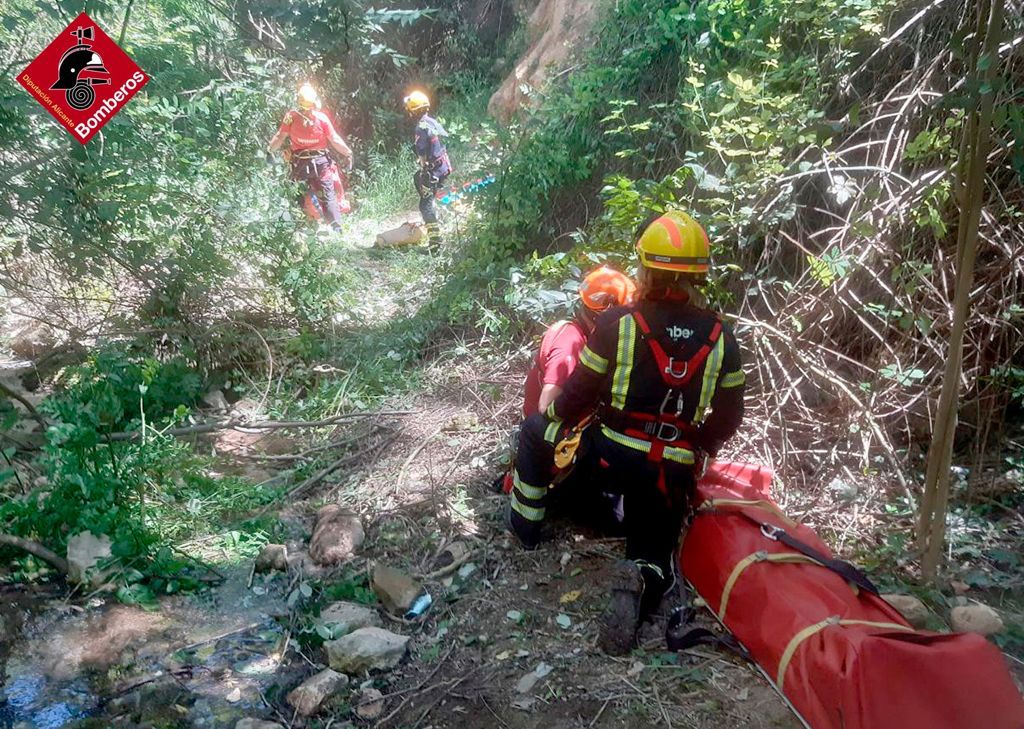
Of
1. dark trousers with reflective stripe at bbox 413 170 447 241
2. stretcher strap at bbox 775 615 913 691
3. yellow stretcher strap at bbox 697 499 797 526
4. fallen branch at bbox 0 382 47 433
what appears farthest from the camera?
dark trousers with reflective stripe at bbox 413 170 447 241

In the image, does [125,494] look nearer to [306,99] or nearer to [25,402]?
[25,402]

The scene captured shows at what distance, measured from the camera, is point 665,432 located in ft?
9.32

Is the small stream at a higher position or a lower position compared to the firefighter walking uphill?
lower

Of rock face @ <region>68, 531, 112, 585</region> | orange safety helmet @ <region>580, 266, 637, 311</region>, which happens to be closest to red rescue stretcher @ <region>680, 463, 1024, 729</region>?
orange safety helmet @ <region>580, 266, 637, 311</region>

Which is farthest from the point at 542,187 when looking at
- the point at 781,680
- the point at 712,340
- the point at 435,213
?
the point at 781,680

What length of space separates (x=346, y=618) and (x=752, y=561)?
1.77m

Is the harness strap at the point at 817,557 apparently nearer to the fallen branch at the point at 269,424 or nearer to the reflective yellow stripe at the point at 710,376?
the reflective yellow stripe at the point at 710,376

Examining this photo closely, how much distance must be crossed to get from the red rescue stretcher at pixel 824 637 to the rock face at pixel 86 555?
269cm

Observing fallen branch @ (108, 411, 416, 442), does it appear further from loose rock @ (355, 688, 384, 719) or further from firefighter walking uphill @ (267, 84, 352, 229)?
firefighter walking uphill @ (267, 84, 352, 229)

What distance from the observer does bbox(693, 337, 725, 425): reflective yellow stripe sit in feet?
9.00

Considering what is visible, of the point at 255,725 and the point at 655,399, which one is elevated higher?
the point at 655,399

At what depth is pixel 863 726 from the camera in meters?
1.95

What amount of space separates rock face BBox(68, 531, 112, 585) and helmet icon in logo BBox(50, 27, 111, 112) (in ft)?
9.11

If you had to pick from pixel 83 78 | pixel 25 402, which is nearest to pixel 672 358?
pixel 25 402
